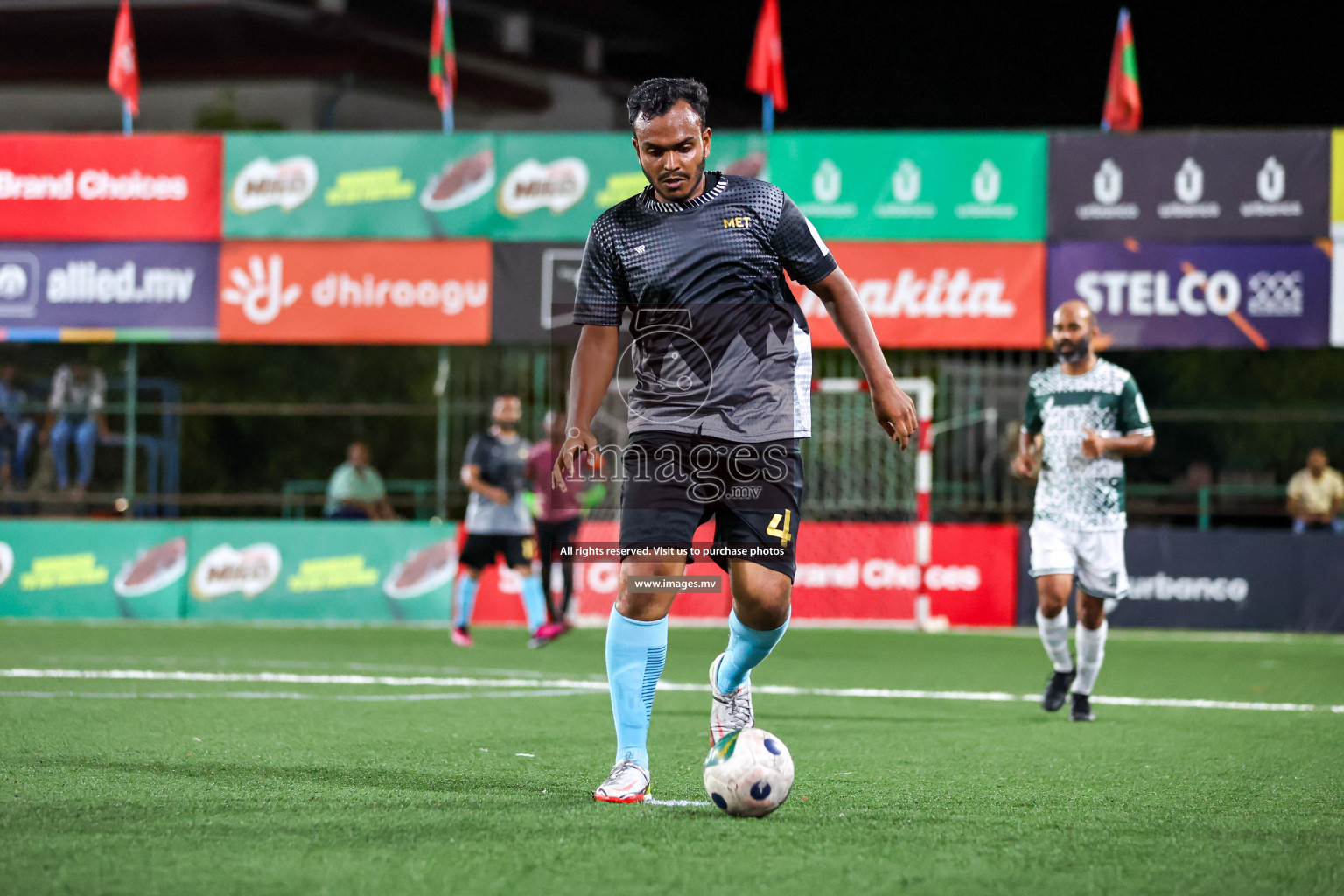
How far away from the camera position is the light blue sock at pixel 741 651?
5180 mm

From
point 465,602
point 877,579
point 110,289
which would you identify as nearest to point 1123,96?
point 877,579

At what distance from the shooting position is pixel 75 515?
18.5 meters

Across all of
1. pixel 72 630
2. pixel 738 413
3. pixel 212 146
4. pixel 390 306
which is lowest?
pixel 72 630

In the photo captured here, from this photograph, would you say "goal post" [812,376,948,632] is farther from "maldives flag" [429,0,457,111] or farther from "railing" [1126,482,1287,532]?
"maldives flag" [429,0,457,111]

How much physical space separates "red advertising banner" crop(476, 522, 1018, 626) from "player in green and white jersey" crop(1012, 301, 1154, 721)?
7.33m

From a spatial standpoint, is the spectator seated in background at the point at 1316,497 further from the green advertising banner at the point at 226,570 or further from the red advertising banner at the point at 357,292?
the green advertising banner at the point at 226,570

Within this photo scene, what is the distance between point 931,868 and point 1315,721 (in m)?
4.68

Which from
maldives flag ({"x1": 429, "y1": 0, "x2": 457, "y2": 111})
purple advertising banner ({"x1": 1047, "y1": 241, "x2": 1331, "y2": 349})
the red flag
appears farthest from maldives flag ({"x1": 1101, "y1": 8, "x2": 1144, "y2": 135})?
maldives flag ({"x1": 429, "y1": 0, "x2": 457, "y2": 111})

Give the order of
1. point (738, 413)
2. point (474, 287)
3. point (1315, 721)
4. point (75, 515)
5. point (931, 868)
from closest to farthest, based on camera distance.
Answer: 1. point (931, 868)
2. point (738, 413)
3. point (1315, 721)
4. point (474, 287)
5. point (75, 515)

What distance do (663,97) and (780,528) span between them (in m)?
1.41

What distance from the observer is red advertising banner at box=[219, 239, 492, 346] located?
1586cm

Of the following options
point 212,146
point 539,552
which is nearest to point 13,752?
point 539,552

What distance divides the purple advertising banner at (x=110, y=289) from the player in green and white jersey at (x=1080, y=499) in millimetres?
10260

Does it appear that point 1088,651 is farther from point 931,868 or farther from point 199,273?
point 199,273
